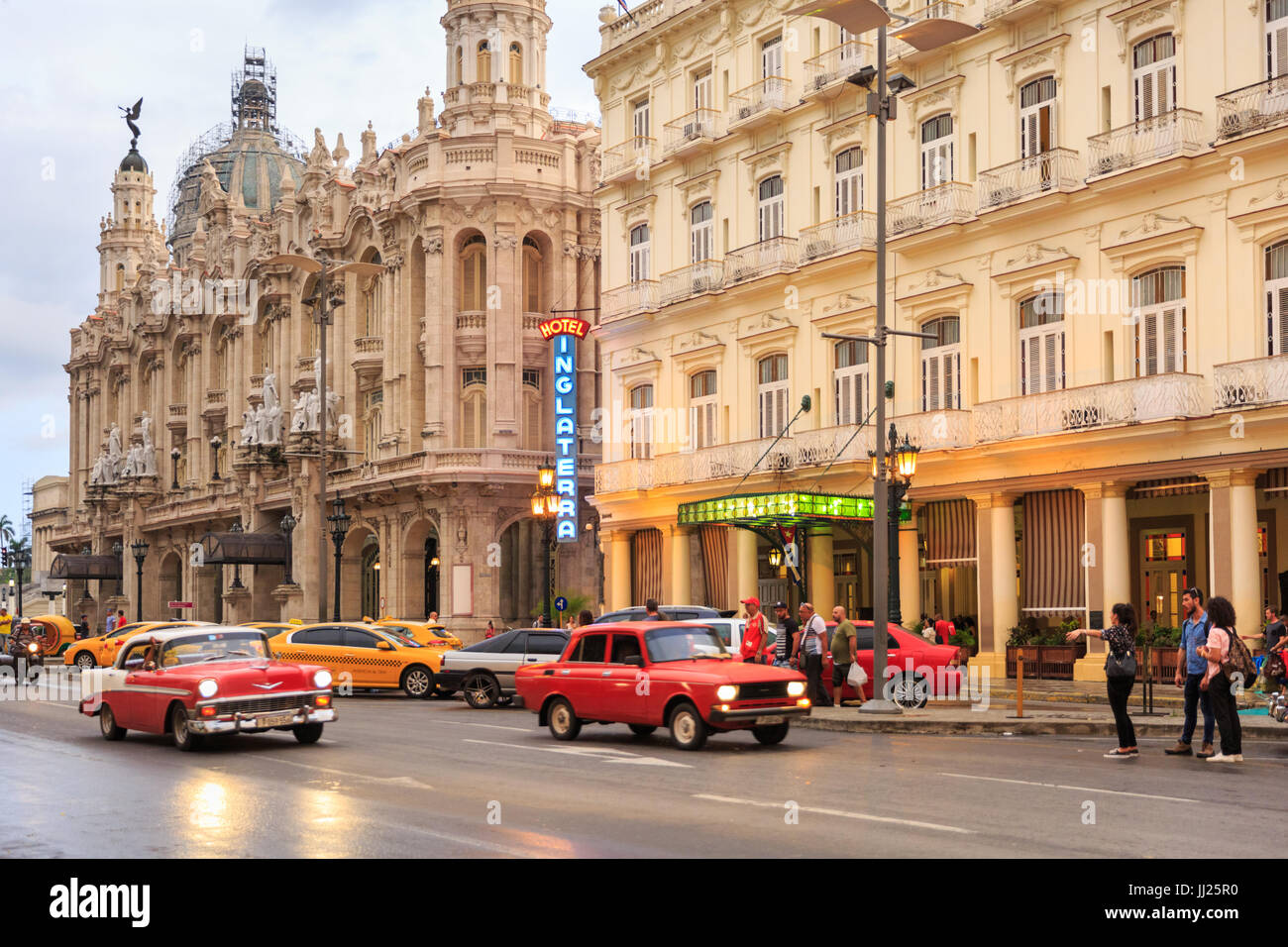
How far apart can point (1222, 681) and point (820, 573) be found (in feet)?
69.6

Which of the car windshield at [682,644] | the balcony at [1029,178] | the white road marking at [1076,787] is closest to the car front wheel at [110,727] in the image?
the car windshield at [682,644]

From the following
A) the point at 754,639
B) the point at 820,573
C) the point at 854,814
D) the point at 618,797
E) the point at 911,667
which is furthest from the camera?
the point at 820,573

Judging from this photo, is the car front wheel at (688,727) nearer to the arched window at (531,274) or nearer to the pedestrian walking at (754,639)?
the pedestrian walking at (754,639)

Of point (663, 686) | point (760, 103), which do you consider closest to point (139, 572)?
point (760, 103)

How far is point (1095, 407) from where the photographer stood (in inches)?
1120

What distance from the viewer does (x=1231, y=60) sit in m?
26.9

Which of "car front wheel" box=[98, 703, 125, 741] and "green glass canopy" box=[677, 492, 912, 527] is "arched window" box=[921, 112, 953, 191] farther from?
"car front wheel" box=[98, 703, 125, 741]

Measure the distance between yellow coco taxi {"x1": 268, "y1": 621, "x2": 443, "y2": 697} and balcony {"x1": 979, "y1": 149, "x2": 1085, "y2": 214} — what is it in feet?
49.6

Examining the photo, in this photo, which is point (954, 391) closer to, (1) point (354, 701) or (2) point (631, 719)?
(1) point (354, 701)

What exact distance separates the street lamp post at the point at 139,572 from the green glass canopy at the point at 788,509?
42.3 m

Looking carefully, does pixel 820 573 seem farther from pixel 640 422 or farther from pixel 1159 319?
pixel 1159 319

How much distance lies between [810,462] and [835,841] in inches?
985

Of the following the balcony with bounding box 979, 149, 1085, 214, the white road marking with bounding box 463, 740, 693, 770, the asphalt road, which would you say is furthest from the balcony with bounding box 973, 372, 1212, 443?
the white road marking with bounding box 463, 740, 693, 770

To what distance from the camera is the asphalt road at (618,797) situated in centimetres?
1039
